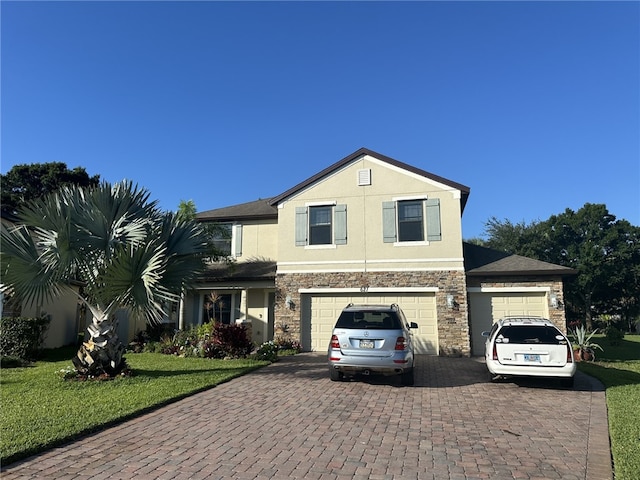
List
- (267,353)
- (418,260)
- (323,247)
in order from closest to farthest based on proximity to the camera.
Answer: (267,353) < (418,260) < (323,247)

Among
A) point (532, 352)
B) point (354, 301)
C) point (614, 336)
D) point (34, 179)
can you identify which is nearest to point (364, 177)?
point (354, 301)

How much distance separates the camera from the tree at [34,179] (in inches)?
1273

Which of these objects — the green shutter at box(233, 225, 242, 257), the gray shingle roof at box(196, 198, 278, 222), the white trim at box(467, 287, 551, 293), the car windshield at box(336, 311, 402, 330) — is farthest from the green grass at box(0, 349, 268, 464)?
the white trim at box(467, 287, 551, 293)

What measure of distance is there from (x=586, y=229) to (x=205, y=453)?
4529 centimetres

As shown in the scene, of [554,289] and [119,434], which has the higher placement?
[554,289]

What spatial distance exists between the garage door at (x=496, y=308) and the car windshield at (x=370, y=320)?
721cm

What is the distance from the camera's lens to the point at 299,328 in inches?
635

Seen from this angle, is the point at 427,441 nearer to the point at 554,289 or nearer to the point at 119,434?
the point at 119,434

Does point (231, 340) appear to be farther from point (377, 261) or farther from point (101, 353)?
point (377, 261)

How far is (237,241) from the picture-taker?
62.1 ft

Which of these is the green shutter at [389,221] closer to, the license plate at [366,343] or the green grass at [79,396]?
the green grass at [79,396]

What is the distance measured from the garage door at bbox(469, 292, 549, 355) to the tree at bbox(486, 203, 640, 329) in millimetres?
25943

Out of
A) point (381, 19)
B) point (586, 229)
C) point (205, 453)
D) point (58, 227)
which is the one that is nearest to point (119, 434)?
point (205, 453)

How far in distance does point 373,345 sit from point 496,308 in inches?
323
